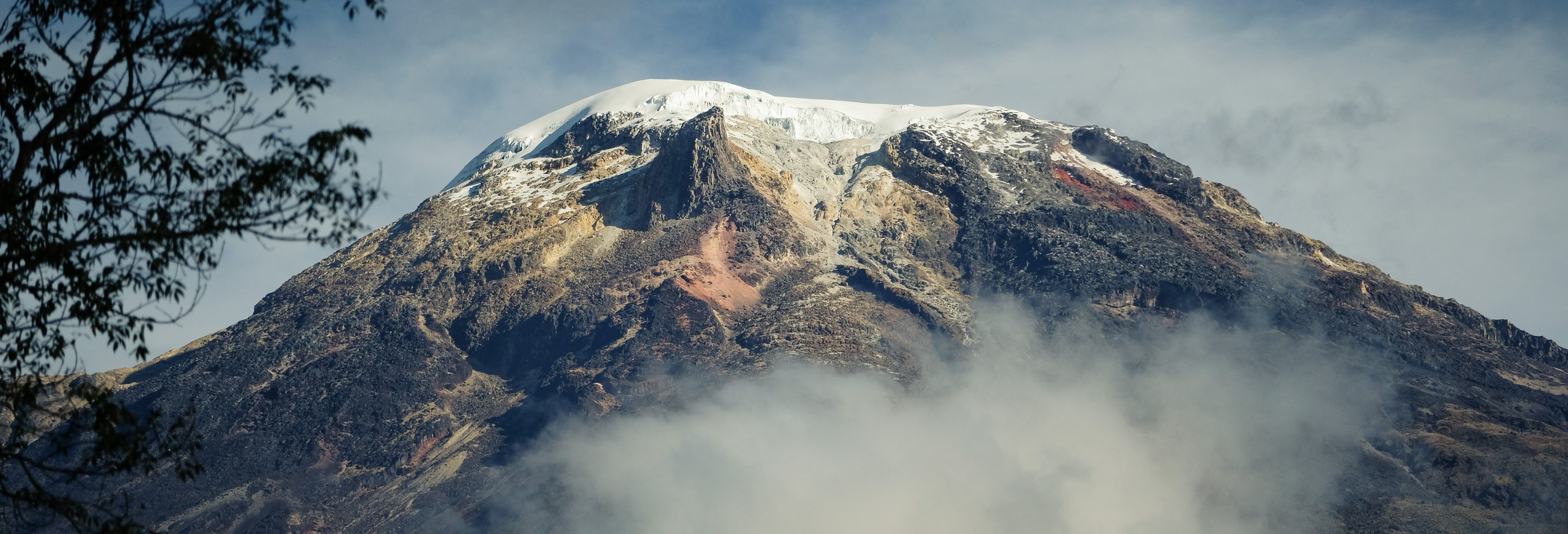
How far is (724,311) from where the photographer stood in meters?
146

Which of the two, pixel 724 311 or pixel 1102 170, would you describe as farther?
pixel 1102 170

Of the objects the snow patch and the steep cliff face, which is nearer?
the steep cliff face

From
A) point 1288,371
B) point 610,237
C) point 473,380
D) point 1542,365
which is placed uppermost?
point 610,237

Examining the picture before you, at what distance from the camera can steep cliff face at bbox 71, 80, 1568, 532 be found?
11994 cm

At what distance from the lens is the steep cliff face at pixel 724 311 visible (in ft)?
393

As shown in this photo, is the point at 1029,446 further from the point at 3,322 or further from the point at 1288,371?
the point at 3,322

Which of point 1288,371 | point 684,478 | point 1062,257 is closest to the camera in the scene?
point 684,478

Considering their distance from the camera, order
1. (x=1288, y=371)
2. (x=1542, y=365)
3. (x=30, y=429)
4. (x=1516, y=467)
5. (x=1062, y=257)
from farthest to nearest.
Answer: (x=1062, y=257) → (x=1542, y=365) → (x=1288, y=371) → (x=1516, y=467) → (x=30, y=429)

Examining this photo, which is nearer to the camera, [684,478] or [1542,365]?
[684,478]

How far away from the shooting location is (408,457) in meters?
127

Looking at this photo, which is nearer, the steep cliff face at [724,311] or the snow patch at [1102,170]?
the steep cliff face at [724,311]

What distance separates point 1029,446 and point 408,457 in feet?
243

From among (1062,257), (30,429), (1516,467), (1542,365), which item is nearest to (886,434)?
(1062,257)

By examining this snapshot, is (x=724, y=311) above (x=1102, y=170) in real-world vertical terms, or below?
below
